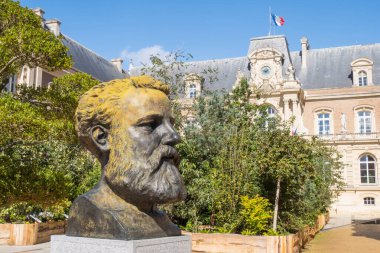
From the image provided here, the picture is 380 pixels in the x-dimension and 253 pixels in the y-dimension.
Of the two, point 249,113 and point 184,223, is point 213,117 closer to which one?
point 249,113

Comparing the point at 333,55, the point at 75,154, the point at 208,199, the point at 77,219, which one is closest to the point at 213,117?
the point at 208,199

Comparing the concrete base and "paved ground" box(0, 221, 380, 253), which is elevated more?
the concrete base

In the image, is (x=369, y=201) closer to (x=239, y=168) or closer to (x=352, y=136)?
(x=352, y=136)

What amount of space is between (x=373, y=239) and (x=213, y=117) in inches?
276

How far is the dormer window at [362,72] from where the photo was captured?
3177 cm

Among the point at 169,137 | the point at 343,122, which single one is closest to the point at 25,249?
the point at 169,137

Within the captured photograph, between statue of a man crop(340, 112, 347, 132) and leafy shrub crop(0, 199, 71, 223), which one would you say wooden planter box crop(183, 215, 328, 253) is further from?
statue of a man crop(340, 112, 347, 132)

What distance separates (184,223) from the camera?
12555mm

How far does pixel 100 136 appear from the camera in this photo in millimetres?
3779

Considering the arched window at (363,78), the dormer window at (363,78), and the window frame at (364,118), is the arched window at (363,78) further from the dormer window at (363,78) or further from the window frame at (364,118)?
the window frame at (364,118)

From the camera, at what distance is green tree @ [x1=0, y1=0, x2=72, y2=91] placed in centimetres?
720

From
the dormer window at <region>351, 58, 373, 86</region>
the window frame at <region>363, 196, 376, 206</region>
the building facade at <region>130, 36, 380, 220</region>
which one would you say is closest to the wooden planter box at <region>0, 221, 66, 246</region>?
the building facade at <region>130, 36, 380, 220</region>

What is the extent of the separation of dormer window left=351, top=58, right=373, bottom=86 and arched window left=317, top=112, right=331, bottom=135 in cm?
327

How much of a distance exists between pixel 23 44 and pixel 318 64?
100 feet
